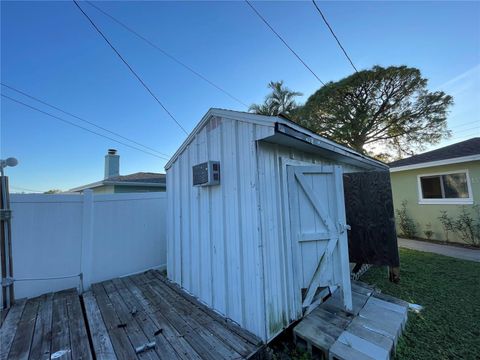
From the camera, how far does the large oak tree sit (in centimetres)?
1296

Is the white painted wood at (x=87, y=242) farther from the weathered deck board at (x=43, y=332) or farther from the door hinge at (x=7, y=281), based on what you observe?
the door hinge at (x=7, y=281)

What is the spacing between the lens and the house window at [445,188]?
21.1 ft

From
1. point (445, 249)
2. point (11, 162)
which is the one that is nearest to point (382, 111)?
point (445, 249)

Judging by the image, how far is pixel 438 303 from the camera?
3.11 m

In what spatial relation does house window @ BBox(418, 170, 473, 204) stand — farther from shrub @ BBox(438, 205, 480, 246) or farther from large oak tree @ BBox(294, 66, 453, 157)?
large oak tree @ BBox(294, 66, 453, 157)

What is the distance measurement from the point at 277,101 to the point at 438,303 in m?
12.9

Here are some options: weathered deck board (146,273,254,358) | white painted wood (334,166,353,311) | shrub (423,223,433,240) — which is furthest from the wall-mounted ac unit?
shrub (423,223,433,240)

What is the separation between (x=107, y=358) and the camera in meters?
1.90

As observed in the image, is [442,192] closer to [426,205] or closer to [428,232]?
[426,205]

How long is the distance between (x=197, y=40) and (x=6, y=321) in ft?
22.0

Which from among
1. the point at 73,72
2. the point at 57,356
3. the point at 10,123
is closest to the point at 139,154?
the point at 10,123

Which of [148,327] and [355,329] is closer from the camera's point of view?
[355,329]

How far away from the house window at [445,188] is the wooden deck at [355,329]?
6.40 meters

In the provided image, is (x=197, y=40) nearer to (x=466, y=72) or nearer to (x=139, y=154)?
(x=466, y=72)
